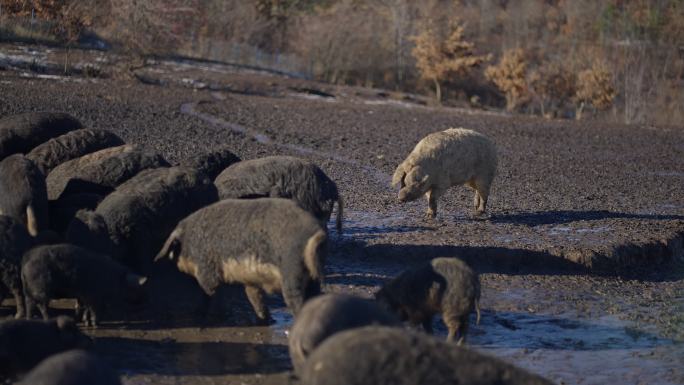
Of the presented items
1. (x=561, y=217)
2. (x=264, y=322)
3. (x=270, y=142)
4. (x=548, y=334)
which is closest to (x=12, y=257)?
(x=264, y=322)

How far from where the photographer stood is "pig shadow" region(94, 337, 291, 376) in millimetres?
7113

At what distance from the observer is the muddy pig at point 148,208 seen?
8.82 meters

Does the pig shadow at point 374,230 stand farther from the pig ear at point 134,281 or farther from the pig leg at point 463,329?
the pig ear at point 134,281

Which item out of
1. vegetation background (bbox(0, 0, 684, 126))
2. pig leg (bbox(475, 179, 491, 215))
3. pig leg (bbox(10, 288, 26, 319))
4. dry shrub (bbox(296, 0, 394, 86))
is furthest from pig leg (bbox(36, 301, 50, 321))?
dry shrub (bbox(296, 0, 394, 86))

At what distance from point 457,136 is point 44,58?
15.9 m

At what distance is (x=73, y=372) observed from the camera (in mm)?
5059

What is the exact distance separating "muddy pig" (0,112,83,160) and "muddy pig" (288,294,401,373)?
7.00 m

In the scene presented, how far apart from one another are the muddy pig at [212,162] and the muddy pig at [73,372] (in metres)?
5.77

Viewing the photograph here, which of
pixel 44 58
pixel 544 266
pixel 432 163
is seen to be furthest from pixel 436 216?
pixel 44 58

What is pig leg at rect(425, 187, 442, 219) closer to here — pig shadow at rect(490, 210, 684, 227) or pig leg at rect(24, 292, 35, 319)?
pig shadow at rect(490, 210, 684, 227)

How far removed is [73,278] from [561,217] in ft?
23.6

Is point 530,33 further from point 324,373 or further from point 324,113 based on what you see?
point 324,373

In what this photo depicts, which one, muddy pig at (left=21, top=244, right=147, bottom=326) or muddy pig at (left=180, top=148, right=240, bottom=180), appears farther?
muddy pig at (left=180, top=148, right=240, bottom=180)

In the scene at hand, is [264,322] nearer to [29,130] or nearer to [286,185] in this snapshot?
[286,185]
